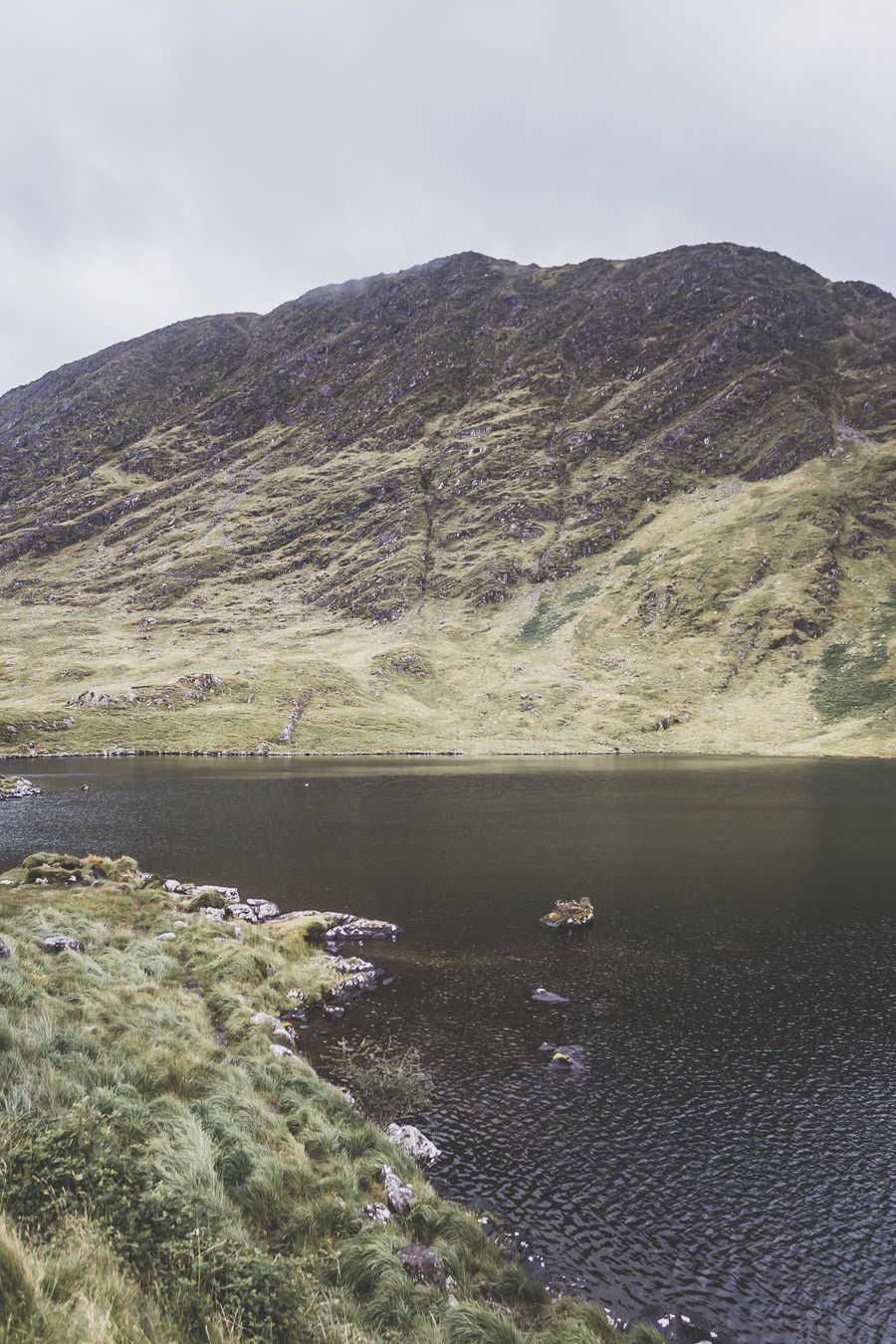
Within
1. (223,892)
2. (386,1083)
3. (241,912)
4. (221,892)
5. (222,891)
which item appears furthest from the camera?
(222,891)

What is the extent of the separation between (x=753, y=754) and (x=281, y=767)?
93952 mm

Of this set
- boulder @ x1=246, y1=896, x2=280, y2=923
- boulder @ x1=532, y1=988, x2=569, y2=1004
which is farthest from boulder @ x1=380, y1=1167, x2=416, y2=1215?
boulder @ x1=246, y1=896, x2=280, y2=923

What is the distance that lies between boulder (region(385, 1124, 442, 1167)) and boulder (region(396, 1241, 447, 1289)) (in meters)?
4.49

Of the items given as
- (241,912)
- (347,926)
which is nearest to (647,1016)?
(347,926)

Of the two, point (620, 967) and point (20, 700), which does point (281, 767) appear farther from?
point (620, 967)

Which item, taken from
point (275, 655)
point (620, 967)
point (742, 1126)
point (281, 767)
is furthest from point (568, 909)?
point (275, 655)

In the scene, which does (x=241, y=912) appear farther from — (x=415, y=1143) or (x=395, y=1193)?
(x=395, y=1193)

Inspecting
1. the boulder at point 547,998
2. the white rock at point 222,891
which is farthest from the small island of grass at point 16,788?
the boulder at point 547,998

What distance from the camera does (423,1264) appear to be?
12180 millimetres

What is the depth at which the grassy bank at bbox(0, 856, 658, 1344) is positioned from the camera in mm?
7258

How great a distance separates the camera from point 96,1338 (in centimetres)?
565

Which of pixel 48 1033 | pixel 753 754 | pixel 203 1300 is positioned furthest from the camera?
pixel 753 754

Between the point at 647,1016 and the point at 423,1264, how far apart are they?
51.5 feet

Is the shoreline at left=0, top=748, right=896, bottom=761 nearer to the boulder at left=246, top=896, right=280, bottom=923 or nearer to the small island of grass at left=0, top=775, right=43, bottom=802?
the small island of grass at left=0, top=775, right=43, bottom=802
